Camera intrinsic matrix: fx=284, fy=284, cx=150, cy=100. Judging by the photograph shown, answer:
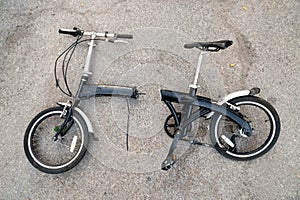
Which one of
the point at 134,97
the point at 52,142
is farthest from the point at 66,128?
the point at 134,97

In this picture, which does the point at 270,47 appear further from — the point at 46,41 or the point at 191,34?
the point at 46,41

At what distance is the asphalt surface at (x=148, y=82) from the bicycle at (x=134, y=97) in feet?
0.39

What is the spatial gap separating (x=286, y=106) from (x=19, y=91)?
7.90 ft

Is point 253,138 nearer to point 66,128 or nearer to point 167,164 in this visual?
point 167,164

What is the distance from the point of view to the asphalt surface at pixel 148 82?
2.38 metres

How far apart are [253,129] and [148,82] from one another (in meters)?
0.99

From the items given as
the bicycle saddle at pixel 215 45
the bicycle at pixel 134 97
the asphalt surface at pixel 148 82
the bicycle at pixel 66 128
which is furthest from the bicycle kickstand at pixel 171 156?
the bicycle saddle at pixel 215 45

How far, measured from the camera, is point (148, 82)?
2578 mm

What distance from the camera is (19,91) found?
261cm

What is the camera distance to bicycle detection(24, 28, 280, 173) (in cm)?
221

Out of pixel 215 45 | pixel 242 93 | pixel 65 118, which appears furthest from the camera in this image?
pixel 65 118

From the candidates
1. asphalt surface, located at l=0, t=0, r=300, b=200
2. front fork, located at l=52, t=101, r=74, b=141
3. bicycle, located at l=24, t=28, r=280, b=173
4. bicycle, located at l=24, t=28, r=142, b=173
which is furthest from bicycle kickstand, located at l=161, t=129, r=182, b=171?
front fork, located at l=52, t=101, r=74, b=141

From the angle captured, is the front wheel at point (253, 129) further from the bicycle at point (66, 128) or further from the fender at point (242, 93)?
the bicycle at point (66, 128)

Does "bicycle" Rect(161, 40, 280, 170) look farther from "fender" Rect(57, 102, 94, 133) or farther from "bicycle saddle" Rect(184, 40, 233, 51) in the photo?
"fender" Rect(57, 102, 94, 133)
